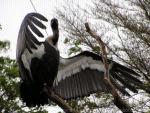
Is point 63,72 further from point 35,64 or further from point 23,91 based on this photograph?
point 23,91

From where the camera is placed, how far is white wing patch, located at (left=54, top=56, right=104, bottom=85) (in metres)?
5.14

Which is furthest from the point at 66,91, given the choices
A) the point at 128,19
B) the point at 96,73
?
the point at 128,19

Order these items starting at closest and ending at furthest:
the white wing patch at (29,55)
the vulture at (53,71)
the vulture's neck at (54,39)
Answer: the vulture at (53,71) < the white wing patch at (29,55) < the vulture's neck at (54,39)

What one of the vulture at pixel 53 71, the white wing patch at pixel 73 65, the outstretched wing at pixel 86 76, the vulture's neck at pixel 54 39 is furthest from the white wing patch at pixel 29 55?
the white wing patch at pixel 73 65

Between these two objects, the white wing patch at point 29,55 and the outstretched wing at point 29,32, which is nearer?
the outstretched wing at point 29,32

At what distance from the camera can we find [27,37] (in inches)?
140

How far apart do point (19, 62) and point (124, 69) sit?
1424 millimetres

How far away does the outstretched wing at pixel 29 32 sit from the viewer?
3514 millimetres

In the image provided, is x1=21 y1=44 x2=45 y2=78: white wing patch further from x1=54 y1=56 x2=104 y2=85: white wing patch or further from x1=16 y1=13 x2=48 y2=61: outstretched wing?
x1=54 y1=56 x2=104 y2=85: white wing patch

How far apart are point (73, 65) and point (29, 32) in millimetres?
1685

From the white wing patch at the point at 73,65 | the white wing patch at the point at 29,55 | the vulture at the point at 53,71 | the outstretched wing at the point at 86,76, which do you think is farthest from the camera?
the white wing patch at the point at 73,65

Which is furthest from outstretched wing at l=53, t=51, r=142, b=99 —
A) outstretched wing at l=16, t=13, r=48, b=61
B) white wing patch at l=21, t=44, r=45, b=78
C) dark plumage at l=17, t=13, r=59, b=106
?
outstretched wing at l=16, t=13, r=48, b=61

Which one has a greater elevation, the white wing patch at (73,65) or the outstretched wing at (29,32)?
the outstretched wing at (29,32)

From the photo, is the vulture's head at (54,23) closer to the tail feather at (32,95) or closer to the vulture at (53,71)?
the vulture at (53,71)
